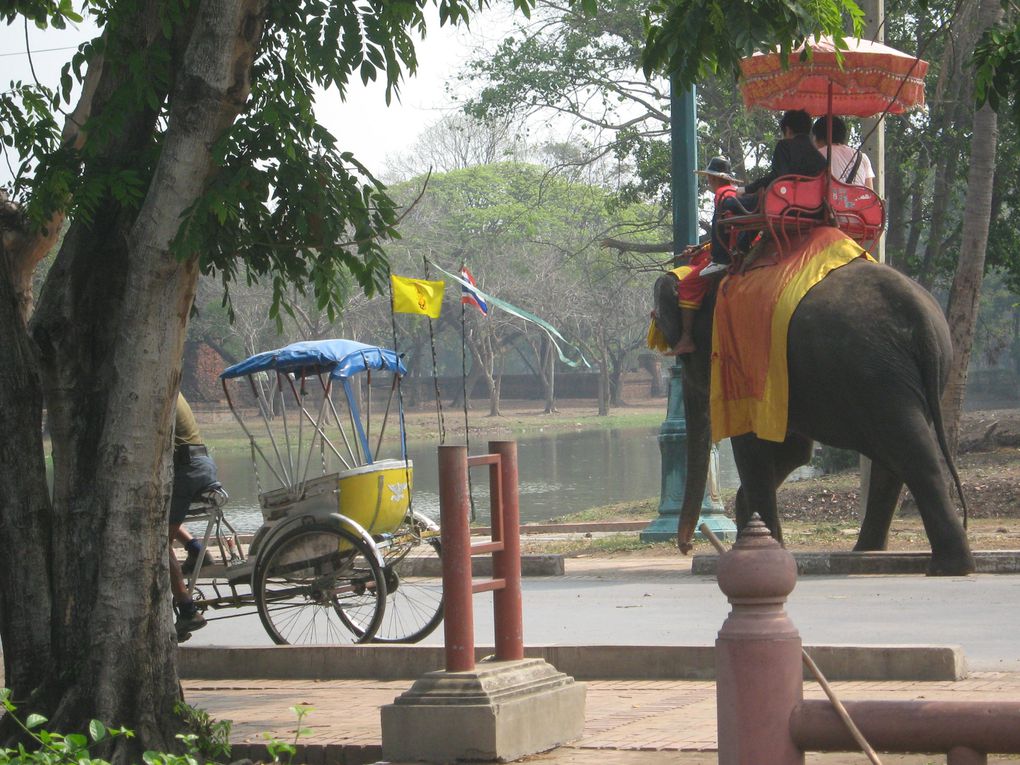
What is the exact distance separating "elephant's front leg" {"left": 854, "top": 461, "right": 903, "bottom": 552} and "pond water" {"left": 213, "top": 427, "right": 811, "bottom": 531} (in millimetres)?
12662

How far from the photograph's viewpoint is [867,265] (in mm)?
10391

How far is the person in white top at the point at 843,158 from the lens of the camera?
10703 millimetres

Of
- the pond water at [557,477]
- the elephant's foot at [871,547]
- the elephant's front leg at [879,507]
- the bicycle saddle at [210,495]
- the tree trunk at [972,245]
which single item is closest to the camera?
the bicycle saddle at [210,495]

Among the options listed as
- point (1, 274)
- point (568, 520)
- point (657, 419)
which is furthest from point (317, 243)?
point (657, 419)

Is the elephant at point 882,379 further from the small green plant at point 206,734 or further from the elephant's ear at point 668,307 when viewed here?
the small green plant at point 206,734

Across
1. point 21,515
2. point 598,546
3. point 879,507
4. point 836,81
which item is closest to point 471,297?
point 598,546

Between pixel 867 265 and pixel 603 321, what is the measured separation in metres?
53.5

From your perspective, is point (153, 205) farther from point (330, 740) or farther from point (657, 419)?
point (657, 419)

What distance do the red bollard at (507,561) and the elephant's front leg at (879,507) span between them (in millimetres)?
5288

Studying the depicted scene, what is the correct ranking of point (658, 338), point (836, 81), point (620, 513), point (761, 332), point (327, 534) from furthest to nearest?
1. point (620, 513)
2. point (658, 338)
3. point (836, 81)
4. point (761, 332)
5. point (327, 534)

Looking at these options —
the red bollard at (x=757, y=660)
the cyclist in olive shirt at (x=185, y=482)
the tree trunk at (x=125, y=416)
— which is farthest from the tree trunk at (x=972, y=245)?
the red bollard at (x=757, y=660)

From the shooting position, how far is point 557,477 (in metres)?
35.7

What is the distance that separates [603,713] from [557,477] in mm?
28386

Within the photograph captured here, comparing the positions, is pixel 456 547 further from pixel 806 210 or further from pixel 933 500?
pixel 806 210
